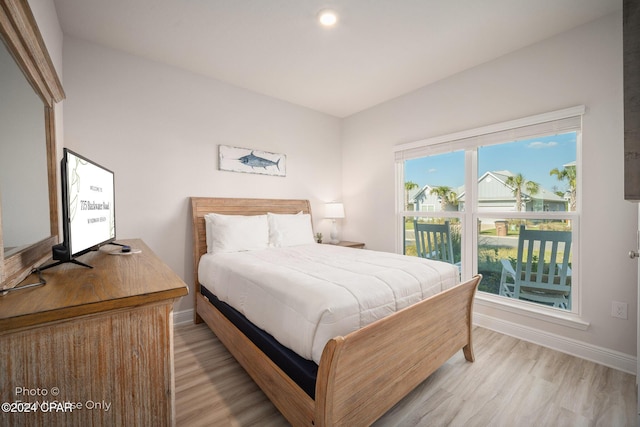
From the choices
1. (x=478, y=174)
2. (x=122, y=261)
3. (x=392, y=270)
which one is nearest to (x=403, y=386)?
(x=392, y=270)

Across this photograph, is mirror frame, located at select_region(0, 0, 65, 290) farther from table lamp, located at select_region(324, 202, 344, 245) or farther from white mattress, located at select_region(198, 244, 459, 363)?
table lamp, located at select_region(324, 202, 344, 245)

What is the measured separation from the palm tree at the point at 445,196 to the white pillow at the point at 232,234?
2.09m

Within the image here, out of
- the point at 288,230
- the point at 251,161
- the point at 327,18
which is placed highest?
the point at 327,18

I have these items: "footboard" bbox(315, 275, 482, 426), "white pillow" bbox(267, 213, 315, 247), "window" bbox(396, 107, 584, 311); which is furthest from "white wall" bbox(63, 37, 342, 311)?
"footboard" bbox(315, 275, 482, 426)

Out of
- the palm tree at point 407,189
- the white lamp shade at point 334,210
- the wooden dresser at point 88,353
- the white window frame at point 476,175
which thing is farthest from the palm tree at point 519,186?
the wooden dresser at point 88,353

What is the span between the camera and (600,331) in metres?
2.12

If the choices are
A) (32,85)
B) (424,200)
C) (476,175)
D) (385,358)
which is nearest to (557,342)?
(476,175)

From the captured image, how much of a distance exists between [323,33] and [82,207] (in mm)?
2124

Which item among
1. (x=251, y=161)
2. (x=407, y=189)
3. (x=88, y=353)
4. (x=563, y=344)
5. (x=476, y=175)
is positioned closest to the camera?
(x=88, y=353)

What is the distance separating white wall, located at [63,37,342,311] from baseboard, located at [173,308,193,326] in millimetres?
52

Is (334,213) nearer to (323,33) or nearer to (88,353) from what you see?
(323,33)

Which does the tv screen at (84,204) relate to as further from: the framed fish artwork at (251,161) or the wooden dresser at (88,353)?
the framed fish artwork at (251,161)

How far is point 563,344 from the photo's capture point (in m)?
2.28

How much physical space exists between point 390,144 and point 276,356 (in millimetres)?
2989
